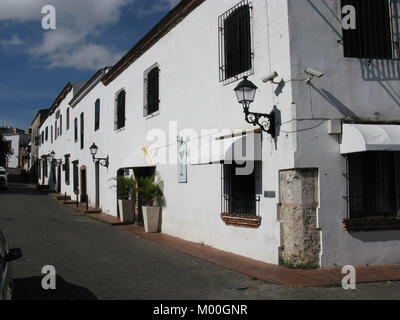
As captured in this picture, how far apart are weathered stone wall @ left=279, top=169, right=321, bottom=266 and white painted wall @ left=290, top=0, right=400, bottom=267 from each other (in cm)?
13

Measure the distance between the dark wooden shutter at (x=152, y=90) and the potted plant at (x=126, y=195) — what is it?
2.71 metres

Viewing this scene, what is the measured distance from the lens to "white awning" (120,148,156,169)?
13.2 meters

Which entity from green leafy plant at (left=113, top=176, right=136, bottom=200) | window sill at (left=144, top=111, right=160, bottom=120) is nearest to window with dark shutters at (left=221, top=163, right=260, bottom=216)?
window sill at (left=144, top=111, right=160, bottom=120)

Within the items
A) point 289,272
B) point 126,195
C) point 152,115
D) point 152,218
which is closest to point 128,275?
point 289,272

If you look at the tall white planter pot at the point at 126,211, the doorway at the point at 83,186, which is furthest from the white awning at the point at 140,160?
the doorway at the point at 83,186

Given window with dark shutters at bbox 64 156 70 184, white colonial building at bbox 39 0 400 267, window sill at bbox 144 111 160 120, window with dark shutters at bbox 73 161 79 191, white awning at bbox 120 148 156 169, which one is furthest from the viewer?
window with dark shutters at bbox 64 156 70 184

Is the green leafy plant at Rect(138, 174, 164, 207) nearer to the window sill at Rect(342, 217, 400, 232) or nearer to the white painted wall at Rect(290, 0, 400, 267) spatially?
the white painted wall at Rect(290, 0, 400, 267)

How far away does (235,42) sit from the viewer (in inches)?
358

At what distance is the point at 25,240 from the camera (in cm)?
1088

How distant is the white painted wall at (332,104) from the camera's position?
23.9 feet

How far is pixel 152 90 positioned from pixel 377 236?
345 inches

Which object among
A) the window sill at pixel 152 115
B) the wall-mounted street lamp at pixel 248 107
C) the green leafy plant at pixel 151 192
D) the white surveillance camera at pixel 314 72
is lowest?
the green leafy plant at pixel 151 192

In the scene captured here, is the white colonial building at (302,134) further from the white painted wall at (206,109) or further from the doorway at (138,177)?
the doorway at (138,177)

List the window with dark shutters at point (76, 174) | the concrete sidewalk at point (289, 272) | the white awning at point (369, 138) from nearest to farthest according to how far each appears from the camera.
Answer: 1. the concrete sidewalk at point (289, 272)
2. the white awning at point (369, 138)
3. the window with dark shutters at point (76, 174)
